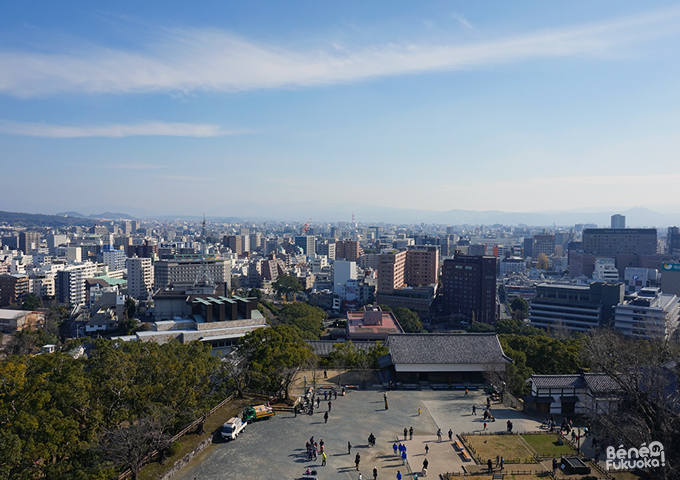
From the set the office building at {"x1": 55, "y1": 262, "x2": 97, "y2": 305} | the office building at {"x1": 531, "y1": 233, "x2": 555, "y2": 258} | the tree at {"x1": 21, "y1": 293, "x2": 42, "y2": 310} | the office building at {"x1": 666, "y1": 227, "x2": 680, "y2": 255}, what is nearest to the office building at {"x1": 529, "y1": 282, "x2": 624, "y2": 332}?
the tree at {"x1": 21, "y1": 293, "x2": 42, "y2": 310}

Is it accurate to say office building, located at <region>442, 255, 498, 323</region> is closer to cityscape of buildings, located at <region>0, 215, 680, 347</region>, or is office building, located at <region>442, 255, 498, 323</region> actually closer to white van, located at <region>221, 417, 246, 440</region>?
cityscape of buildings, located at <region>0, 215, 680, 347</region>

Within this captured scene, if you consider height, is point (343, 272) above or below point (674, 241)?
below

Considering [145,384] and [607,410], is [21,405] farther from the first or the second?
[607,410]

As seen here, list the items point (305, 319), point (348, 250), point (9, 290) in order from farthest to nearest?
point (348, 250), point (9, 290), point (305, 319)

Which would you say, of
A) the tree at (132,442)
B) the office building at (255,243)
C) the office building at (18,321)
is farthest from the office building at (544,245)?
the tree at (132,442)

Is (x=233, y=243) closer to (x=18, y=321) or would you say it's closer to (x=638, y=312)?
(x=18, y=321)

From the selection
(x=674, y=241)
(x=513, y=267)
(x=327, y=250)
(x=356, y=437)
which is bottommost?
(x=513, y=267)

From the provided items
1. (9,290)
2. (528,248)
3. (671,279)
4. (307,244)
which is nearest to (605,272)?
(671,279)

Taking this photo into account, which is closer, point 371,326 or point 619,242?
point 371,326

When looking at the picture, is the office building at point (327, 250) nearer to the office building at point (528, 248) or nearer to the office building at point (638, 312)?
the office building at point (528, 248)
